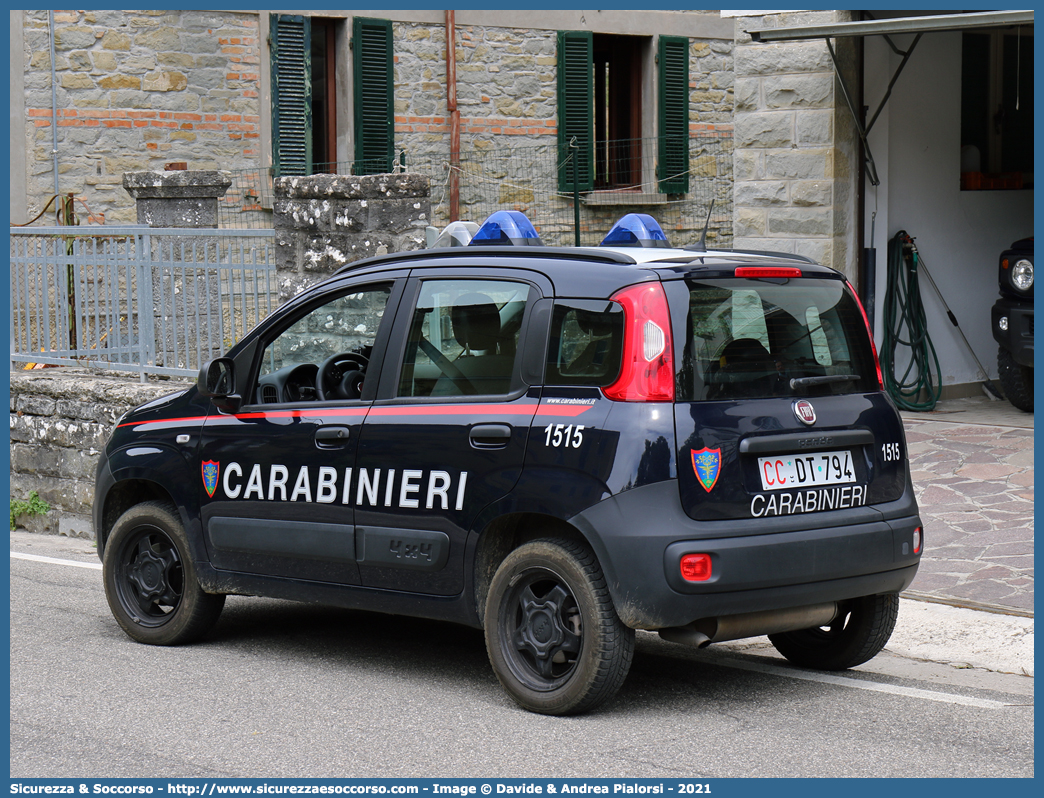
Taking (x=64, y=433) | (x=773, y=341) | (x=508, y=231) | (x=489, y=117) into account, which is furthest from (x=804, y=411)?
(x=489, y=117)

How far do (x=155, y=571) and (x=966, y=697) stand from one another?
372cm

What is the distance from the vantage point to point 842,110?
11.4m

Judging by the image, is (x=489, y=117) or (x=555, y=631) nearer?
(x=555, y=631)

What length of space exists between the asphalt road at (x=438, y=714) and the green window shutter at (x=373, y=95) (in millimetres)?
11185

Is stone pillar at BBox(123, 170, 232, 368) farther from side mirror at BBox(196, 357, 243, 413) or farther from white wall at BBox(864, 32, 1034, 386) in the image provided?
white wall at BBox(864, 32, 1034, 386)

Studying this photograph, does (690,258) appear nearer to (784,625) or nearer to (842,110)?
(784,625)

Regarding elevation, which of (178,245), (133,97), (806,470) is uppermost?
(133,97)

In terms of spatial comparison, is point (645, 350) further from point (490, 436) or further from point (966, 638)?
point (966, 638)

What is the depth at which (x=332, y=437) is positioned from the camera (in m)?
5.91

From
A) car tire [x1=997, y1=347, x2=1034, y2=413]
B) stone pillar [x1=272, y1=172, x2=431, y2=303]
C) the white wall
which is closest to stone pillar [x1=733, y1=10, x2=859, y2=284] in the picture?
the white wall

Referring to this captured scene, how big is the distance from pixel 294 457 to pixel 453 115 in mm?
12391

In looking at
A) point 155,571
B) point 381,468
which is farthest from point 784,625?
point 155,571

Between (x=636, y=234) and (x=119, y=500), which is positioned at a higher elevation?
(x=636, y=234)

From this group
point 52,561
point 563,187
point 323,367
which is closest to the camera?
point 323,367
